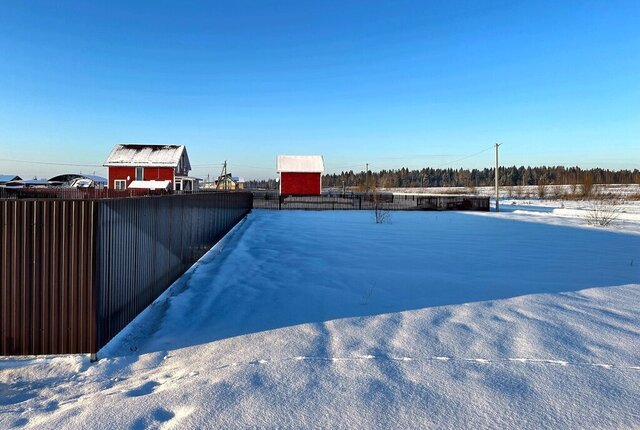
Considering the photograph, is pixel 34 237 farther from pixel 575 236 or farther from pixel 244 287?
pixel 575 236

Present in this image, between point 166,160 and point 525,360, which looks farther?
point 166,160

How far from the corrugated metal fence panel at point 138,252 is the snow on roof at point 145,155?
3293 centimetres

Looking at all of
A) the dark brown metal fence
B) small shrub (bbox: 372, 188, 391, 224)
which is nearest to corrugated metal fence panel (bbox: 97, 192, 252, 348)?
the dark brown metal fence

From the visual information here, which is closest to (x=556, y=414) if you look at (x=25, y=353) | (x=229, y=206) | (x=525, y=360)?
(x=525, y=360)

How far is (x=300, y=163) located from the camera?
162 feet

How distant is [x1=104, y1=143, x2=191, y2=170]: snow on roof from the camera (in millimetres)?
39094

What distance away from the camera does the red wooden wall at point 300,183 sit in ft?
159

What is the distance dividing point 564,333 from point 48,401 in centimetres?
534

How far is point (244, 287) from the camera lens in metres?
7.09

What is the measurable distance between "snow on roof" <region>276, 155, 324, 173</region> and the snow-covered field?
133ft

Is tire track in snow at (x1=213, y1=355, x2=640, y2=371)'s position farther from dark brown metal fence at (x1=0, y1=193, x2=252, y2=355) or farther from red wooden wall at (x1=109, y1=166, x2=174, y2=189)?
red wooden wall at (x1=109, y1=166, x2=174, y2=189)

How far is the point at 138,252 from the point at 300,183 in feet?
142

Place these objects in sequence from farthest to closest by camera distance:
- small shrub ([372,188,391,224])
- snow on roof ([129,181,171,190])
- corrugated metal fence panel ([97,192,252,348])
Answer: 1. snow on roof ([129,181,171,190])
2. small shrub ([372,188,391,224])
3. corrugated metal fence panel ([97,192,252,348])

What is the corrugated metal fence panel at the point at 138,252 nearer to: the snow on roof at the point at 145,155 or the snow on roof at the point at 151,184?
the snow on roof at the point at 151,184
